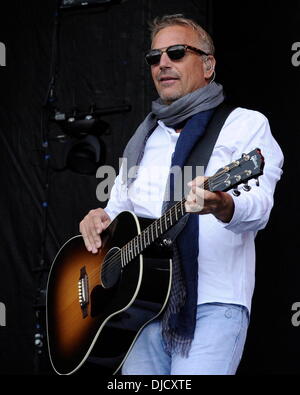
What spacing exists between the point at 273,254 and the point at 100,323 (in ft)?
3.73

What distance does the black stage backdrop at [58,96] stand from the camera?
3.92 m

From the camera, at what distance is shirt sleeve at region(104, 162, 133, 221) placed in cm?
311

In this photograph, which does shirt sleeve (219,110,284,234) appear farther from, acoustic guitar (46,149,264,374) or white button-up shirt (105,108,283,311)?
acoustic guitar (46,149,264,374)

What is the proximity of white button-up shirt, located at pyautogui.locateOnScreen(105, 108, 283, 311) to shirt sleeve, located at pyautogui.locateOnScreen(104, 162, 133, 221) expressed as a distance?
0.27m

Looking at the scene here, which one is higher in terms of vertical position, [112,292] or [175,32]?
[175,32]

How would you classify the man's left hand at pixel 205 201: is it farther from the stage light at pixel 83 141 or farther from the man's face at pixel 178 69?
the stage light at pixel 83 141

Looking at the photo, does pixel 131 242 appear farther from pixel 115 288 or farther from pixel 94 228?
pixel 94 228

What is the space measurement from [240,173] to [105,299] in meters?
0.86

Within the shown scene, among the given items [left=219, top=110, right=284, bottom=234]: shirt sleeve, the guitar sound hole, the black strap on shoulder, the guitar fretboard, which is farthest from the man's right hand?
[left=219, top=110, right=284, bottom=234]: shirt sleeve
